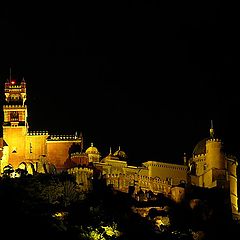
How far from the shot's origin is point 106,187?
313 feet

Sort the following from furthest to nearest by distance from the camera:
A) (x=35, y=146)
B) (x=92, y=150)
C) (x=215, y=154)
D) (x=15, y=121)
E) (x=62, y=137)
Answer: (x=62, y=137)
(x=15, y=121)
(x=35, y=146)
(x=92, y=150)
(x=215, y=154)

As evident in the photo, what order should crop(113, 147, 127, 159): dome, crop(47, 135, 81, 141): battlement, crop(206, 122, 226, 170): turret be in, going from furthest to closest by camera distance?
crop(47, 135, 81, 141): battlement < crop(113, 147, 127, 159): dome < crop(206, 122, 226, 170): turret

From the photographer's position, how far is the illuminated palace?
97938 mm

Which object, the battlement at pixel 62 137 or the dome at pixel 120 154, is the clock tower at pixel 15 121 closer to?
the battlement at pixel 62 137

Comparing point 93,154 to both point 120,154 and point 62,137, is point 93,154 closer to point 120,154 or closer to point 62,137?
point 120,154

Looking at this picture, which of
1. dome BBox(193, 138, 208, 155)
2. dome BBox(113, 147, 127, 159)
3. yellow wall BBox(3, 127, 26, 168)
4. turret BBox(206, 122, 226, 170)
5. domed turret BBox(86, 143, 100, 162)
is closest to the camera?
turret BBox(206, 122, 226, 170)

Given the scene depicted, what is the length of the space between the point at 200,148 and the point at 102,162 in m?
10.2

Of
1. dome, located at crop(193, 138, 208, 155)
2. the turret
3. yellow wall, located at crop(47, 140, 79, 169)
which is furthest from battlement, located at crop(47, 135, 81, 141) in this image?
the turret

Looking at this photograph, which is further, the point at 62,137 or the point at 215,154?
the point at 62,137

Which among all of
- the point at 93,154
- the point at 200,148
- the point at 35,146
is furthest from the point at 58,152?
the point at 200,148

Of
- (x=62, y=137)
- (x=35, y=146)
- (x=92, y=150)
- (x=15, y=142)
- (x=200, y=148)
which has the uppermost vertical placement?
(x=62, y=137)

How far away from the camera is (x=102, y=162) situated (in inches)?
4001

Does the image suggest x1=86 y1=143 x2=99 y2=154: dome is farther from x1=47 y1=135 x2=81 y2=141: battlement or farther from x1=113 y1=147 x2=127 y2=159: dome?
x1=47 y1=135 x2=81 y2=141: battlement

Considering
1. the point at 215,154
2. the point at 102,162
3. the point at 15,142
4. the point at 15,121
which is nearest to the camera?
the point at 215,154
